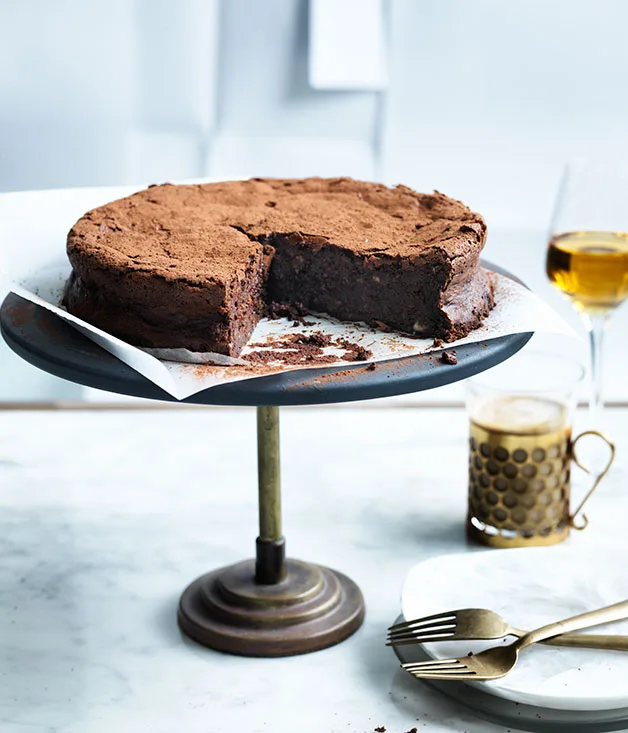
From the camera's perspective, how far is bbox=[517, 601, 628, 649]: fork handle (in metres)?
1.46

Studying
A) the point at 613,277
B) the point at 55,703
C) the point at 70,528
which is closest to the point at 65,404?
the point at 70,528

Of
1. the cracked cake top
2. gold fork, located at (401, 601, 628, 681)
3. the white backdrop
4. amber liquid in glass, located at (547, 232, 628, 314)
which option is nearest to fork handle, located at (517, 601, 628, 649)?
gold fork, located at (401, 601, 628, 681)

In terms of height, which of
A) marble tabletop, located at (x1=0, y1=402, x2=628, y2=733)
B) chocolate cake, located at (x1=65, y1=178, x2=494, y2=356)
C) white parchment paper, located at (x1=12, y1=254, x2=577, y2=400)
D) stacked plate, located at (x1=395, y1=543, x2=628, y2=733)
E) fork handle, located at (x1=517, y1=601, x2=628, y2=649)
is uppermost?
chocolate cake, located at (x1=65, y1=178, x2=494, y2=356)

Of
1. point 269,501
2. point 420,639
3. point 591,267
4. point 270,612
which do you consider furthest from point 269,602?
point 591,267

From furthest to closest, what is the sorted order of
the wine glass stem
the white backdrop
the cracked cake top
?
the white backdrop < the wine glass stem < the cracked cake top

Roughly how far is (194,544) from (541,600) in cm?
A: 61

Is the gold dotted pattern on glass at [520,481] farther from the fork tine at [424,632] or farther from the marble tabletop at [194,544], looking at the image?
the fork tine at [424,632]

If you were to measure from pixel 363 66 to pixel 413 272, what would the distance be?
1637 millimetres

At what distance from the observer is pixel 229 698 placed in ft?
4.93

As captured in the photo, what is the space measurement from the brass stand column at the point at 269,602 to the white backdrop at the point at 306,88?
4.86ft

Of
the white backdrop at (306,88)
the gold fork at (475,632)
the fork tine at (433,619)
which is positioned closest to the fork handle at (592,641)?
the gold fork at (475,632)

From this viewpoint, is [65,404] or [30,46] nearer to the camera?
[65,404]

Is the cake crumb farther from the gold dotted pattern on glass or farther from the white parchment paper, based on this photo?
the gold dotted pattern on glass

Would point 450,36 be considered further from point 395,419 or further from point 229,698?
point 229,698
